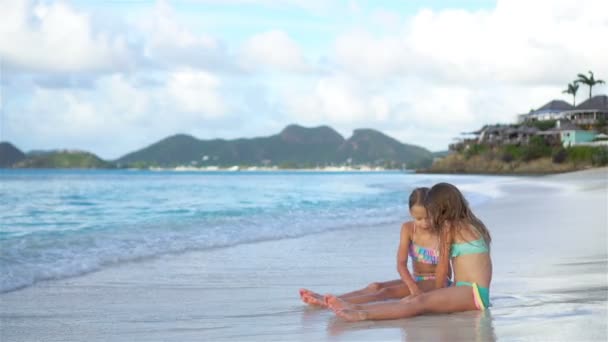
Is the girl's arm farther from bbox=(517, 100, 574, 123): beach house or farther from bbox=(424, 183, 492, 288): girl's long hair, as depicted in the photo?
bbox=(517, 100, 574, 123): beach house

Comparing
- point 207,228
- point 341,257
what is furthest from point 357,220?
point 341,257

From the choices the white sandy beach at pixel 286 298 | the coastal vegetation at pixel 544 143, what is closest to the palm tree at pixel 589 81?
the coastal vegetation at pixel 544 143

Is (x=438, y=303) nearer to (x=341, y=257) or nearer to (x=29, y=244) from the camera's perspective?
A: (x=341, y=257)

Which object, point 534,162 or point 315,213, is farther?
point 534,162

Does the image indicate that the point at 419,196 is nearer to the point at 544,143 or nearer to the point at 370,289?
the point at 370,289

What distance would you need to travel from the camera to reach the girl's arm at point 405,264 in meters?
4.75

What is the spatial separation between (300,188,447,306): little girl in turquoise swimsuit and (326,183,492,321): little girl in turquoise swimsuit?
94mm

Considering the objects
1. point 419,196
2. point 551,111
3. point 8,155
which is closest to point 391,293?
point 419,196

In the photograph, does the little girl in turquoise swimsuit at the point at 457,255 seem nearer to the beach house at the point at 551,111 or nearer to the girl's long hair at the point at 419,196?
the girl's long hair at the point at 419,196

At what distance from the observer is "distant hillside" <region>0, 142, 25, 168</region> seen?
140000mm

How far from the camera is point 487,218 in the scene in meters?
13.5

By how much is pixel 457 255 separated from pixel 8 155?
A: 5936 inches

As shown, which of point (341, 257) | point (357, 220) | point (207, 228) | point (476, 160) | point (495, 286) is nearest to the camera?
point (495, 286)

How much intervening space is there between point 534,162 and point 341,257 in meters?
78.7
